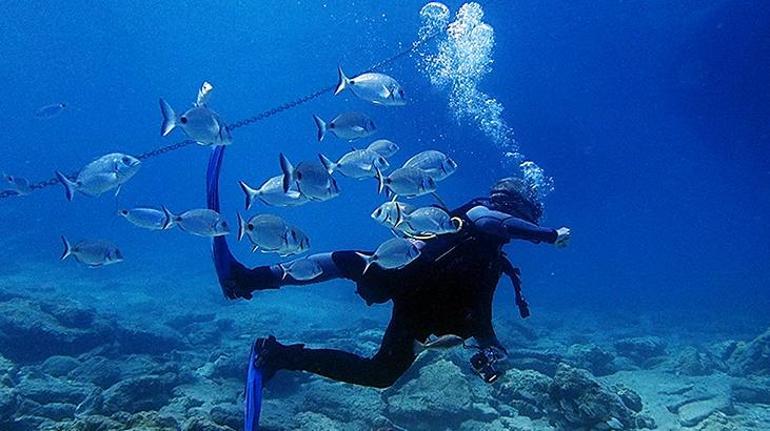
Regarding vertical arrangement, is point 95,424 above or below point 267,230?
below

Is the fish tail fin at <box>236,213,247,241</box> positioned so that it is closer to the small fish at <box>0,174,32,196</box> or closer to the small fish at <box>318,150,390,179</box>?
the small fish at <box>318,150,390,179</box>

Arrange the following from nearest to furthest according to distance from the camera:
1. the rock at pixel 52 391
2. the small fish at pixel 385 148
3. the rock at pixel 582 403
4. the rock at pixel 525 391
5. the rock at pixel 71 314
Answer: the small fish at pixel 385 148 → the rock at pixel 582 403 → the rock at pixel 52 391 → the rock at pixel 525 391 → the rock at pixel 71 314

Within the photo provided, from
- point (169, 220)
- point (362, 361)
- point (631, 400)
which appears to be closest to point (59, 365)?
point (169, 220)

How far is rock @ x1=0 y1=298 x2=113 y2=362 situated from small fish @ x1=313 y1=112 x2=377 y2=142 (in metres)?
9.05

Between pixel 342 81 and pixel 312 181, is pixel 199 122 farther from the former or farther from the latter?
pixel 342 81

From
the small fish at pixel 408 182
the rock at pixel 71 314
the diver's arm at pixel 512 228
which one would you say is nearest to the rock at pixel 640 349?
the diver's arm at pixel 512 228

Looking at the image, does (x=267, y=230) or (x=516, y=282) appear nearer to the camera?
(x=267, y=230)

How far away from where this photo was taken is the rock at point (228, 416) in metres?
5.97

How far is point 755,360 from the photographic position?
12930 mm

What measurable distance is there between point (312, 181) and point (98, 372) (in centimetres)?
750

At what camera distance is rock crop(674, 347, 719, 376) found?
1242 cm

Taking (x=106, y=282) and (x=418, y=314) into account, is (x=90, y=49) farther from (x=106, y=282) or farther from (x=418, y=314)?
(x=418, y=314)

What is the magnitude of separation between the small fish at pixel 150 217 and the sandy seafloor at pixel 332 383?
6.18 ft

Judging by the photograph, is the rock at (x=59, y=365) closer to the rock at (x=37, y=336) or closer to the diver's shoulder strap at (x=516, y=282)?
the rock at (x=37, y=336)
